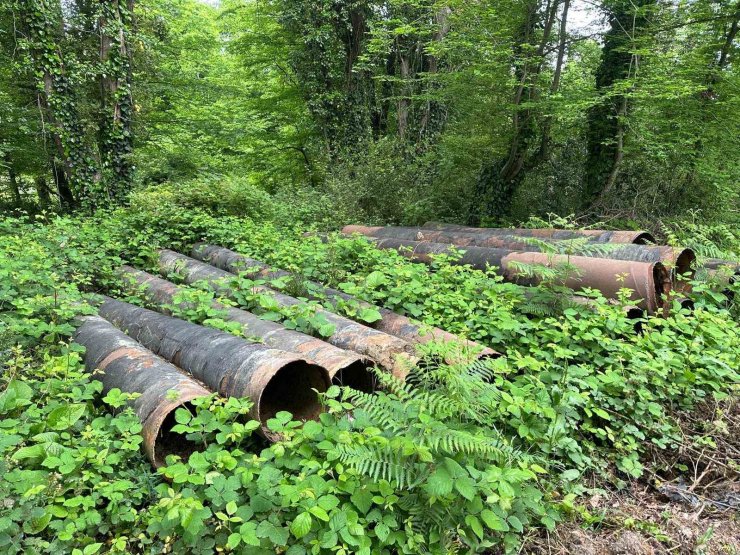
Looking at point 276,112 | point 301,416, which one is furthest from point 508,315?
point 276,112

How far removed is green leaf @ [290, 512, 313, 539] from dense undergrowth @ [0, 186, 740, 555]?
0.03 feet

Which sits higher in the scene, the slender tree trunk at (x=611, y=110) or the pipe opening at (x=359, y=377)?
the slender tree trunk at (x=611, y=110)

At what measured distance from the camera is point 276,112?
16.8m

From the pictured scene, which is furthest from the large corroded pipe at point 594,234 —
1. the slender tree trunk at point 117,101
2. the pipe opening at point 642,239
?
the slender tree trunk at point 117,101

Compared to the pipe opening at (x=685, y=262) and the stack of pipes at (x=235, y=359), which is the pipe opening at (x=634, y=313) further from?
the stack of pipes at (x=235, y=359)

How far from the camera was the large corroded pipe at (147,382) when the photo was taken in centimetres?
253

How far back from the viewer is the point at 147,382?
2.83 m

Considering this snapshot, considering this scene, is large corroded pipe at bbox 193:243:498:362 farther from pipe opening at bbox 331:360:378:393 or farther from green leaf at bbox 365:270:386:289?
pipe opening at bbox 331:360:378:393

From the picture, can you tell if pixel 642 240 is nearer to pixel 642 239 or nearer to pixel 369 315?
pixel 642 239

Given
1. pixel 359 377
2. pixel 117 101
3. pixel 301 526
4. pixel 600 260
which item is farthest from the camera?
pixel 117 101

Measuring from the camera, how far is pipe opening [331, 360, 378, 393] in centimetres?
320

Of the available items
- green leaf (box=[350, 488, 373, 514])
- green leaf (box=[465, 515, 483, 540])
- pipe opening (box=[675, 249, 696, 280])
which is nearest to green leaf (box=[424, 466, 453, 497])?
green leaf (box=[465, 515, 483, 540])

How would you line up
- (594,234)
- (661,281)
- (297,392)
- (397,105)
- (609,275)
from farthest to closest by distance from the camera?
(397,105) → (594,234) → (661,281) → (609,275) → (297,392)

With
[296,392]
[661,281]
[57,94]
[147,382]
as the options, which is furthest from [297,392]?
[57,94]
